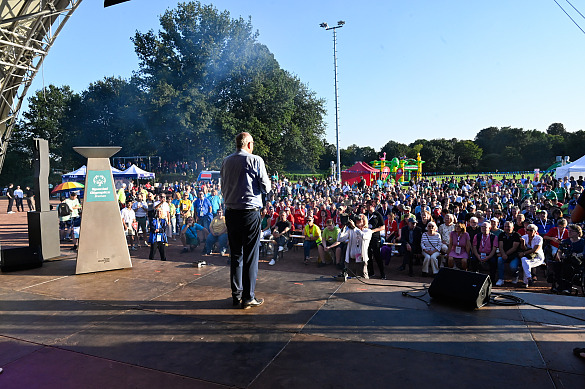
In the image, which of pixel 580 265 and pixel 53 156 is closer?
pixel 580 265

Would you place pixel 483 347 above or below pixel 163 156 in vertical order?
below

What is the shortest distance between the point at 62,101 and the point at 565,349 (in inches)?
2319

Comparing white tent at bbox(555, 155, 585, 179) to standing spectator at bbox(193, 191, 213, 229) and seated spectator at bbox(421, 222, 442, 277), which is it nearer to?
seated spectator at bbox(421, 222, 442, 277)

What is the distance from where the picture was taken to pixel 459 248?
8453 mm

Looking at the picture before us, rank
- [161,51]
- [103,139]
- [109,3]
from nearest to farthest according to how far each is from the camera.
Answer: [109,3], [161,51], [103,139]

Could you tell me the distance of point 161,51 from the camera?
36.1 m

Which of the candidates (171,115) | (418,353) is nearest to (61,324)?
(418,353)

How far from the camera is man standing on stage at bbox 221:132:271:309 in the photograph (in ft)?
11.1

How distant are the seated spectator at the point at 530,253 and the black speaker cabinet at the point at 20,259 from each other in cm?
863

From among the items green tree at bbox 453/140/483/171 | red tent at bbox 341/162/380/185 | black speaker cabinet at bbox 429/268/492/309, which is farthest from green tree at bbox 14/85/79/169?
green tree at bbox 453/140/483/171

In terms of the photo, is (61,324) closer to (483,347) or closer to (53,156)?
(483,347)

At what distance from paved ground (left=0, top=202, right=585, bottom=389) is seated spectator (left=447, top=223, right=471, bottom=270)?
189 inches

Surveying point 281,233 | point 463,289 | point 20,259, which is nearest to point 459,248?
point 281,233

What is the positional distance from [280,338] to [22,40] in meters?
20.3
